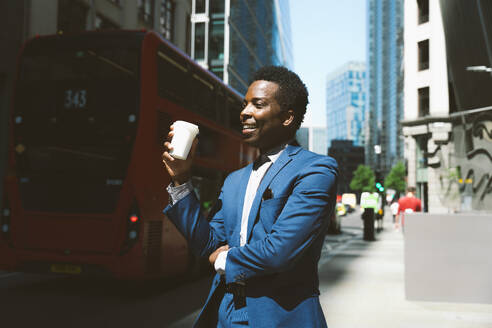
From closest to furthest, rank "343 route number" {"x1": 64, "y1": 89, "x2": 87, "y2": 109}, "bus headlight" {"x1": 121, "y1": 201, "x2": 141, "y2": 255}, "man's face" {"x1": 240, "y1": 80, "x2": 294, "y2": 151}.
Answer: "man's face" {"x1": 240, "y1": 80, "x2": 294, "y2": 151}, "bus headlight" {"x1": 121, "y1": 201, "x2": 141, "y2": 255}, "343 route number" {"x1": 64, "y1": 89, "x2": 87, "y2": 109}

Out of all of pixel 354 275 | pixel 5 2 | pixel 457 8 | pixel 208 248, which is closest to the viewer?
pixel 208 248

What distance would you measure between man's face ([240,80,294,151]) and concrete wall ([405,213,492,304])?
18.7ft

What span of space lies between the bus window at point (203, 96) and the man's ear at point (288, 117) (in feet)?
21.8

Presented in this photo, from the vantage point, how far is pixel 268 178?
185 centimetres

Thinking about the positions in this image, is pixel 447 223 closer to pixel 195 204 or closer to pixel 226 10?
pixel 195 204

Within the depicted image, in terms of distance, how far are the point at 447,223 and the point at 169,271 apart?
4.03 meters

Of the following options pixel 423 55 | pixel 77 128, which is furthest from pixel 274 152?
pixel 423 55

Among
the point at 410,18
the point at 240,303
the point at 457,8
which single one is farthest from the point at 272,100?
the point at 410,18

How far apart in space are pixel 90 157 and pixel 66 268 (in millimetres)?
1500

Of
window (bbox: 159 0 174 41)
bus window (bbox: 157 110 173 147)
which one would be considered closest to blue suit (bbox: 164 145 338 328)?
bus window (bbox: 157 110 173 147)

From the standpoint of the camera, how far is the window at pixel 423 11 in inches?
419

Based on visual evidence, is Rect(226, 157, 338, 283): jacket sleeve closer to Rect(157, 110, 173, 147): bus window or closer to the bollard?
Rect(157, 110, 173, 147): bus window

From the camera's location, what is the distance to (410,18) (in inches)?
459

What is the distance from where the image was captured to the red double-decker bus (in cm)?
692
